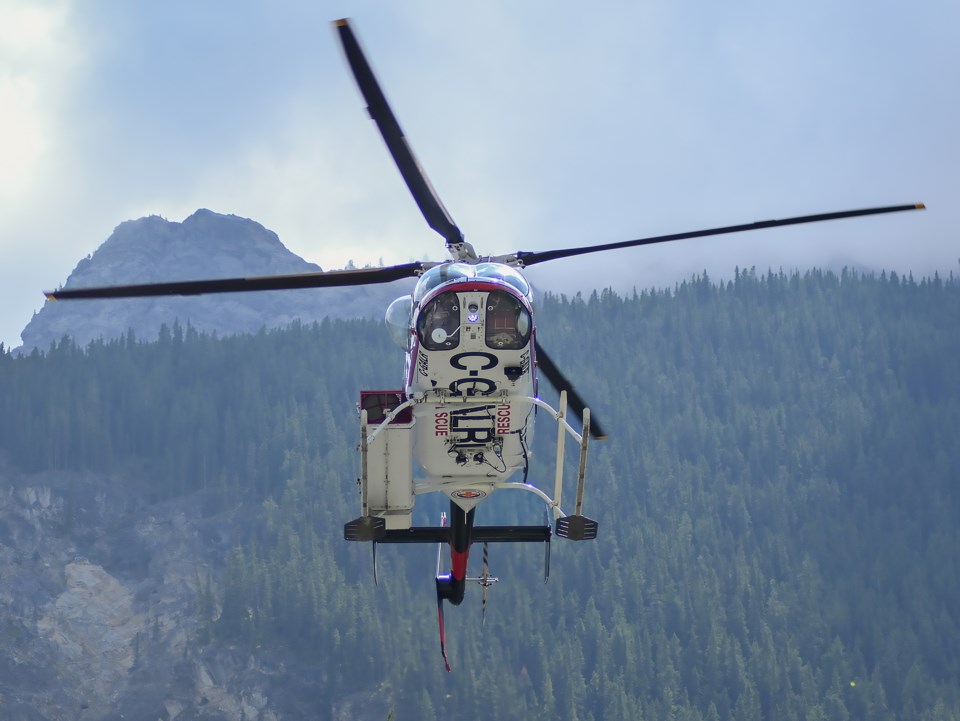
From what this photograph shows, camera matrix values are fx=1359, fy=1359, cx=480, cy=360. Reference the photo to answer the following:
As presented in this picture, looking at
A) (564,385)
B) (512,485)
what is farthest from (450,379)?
(564,385)

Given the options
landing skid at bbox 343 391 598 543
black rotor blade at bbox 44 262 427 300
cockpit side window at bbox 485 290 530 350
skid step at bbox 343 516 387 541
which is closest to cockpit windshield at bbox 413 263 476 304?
A: cockpit side window at bbox 485 290 530 350

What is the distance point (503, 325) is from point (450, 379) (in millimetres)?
1743

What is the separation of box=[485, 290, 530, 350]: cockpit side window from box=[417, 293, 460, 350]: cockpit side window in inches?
28.5

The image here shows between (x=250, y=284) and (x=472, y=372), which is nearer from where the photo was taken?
(x=472, y=372)

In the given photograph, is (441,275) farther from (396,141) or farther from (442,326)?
(396,141)

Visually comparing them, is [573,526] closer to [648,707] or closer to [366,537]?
[366,537]

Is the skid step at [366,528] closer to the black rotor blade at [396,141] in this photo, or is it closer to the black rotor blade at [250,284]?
the black rotor blade at [250,284]

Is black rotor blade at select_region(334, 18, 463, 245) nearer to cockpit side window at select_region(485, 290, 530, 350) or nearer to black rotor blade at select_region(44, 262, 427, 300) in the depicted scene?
black rotor blade at select_region(44, 262, 427, 300)

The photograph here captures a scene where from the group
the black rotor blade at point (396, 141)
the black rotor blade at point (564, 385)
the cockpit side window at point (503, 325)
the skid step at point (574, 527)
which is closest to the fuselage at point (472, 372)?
the cockpit side window at point (503, 325)

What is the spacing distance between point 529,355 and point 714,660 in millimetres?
175033

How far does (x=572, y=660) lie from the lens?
19775 centimetres

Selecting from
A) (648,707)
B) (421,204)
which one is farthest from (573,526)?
(648,707)

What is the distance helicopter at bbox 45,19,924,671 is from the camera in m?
30.4

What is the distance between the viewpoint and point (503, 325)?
3033cm
